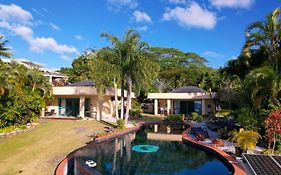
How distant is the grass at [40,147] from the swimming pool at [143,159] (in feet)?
3.44

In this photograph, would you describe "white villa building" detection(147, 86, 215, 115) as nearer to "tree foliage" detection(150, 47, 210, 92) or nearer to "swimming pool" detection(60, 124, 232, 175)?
"tree foliage" detection(150, 47, 210, 92)

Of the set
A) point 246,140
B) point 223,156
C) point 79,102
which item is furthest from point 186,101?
point 246,140

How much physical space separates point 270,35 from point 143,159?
10515 mm

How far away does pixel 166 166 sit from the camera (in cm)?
1280

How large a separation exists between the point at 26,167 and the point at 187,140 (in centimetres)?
1070

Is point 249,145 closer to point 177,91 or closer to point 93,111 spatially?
point 93,111

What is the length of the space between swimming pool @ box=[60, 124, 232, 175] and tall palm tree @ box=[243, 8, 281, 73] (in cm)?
691

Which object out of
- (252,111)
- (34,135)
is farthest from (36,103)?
(252,111)

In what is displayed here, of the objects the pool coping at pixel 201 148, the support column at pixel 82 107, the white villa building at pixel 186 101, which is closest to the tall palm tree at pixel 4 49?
the pool coping at pixel 201 148

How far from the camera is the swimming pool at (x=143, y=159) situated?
11938 mm

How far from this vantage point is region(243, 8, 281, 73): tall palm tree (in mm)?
15312

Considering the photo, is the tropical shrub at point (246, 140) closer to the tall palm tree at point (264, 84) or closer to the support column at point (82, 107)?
the tall palm tree at point (264, 84)

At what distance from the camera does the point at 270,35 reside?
15555mm

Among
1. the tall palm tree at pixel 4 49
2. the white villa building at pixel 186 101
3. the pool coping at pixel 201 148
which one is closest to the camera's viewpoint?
the pool coping at pixel 201 148
